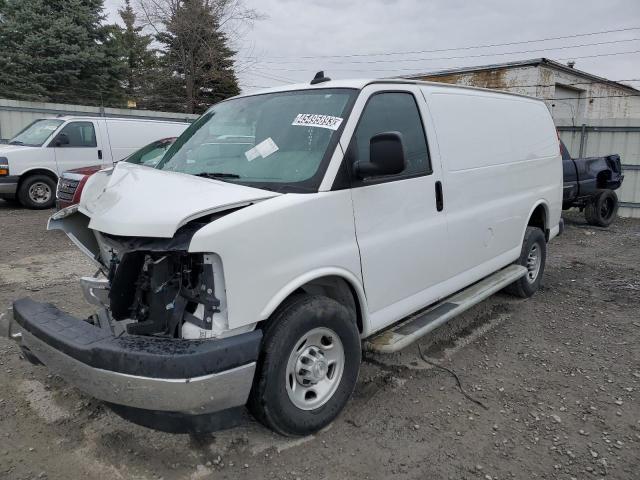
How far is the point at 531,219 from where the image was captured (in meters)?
5.86

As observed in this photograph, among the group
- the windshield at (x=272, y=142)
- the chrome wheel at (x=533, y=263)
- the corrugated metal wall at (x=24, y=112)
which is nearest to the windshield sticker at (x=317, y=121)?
the windshield at (x=272, y=142)

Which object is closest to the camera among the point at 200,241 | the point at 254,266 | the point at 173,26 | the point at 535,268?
the point at 200,241

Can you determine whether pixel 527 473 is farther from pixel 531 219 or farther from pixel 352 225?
pixel 531 219

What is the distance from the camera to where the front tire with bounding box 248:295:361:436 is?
2.77 meters

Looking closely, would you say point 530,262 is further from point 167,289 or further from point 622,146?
point 622,146

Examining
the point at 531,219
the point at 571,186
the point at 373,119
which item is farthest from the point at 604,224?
the point at 373,119

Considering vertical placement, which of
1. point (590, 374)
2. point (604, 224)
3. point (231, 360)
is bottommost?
point (604, 224)

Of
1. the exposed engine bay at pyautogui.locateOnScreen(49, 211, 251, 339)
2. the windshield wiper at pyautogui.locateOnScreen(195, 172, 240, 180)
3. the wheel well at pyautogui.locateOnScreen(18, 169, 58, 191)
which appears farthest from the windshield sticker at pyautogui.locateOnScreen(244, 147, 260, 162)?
the wheel well at pyautogui.locateOnScreen(18, 169, 58, 191)

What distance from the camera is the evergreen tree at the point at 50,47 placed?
2569 cm

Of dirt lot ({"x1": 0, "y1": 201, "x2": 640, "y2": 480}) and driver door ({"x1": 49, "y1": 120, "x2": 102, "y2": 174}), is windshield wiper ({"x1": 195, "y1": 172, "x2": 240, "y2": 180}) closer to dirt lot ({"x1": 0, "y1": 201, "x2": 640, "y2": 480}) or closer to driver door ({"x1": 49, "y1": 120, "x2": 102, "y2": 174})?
dirt lot ({"x1": 0, "y1": 201, "x2": 640, "y2": 480})

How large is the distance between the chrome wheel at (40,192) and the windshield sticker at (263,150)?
963 cm

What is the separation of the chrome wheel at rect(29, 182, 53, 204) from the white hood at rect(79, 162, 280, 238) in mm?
8958

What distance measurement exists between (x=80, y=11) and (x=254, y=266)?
2916 centimetres

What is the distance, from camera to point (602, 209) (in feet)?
36.0
